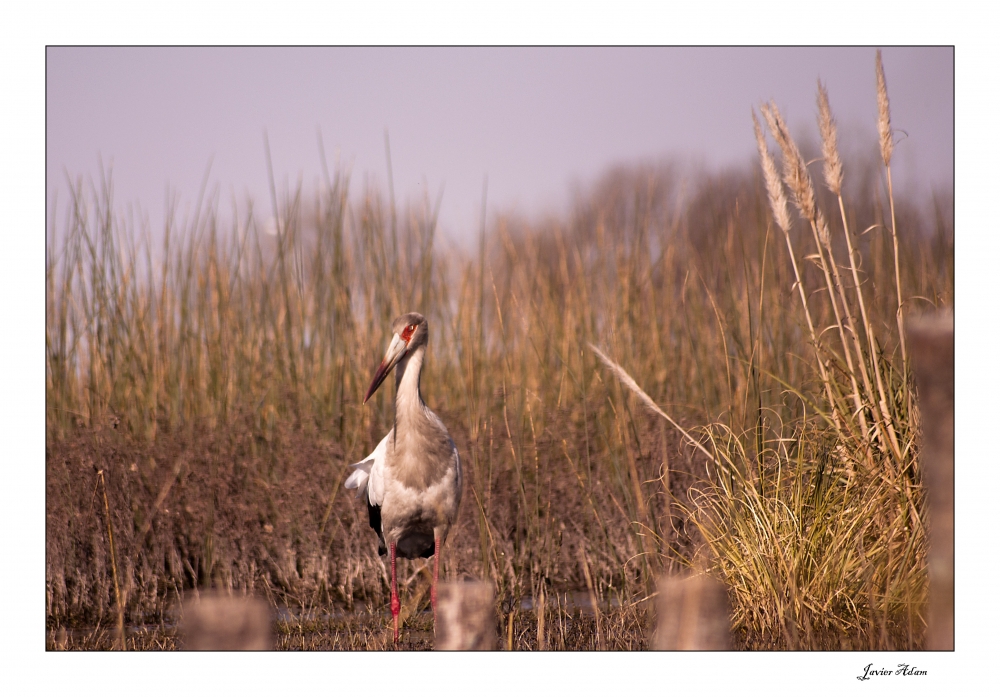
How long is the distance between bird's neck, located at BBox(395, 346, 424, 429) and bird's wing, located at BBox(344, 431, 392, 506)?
10 cm

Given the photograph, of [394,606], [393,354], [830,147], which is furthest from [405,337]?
[830,147]

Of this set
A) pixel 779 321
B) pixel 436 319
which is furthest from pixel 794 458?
pixel 436 319

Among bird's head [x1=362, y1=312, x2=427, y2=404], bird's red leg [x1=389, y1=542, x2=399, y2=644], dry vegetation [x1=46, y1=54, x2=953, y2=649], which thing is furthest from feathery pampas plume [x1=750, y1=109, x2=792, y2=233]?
bird's red leg [x1=389, y1=542, x2=399, y2=644]

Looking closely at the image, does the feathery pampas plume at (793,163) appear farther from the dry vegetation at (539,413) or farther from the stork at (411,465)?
the stork at (411,465)

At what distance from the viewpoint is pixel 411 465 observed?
3574 millimetres

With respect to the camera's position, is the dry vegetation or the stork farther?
the stork

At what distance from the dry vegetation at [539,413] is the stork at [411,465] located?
0.16m

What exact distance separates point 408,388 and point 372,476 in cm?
41

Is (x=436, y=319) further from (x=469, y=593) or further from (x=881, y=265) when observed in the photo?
(x=469, y=593)

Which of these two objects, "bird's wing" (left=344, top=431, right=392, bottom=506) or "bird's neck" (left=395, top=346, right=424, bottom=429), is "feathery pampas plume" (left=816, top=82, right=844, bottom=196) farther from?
"bird's wing" (left=344, top=431, right=392, bottom=506)

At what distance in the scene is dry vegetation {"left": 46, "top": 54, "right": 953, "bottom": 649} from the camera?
3.07 metres

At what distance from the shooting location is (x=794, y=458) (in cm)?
332

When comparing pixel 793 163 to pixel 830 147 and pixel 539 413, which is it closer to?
pixel 830 147
